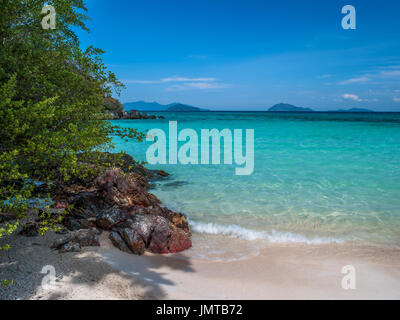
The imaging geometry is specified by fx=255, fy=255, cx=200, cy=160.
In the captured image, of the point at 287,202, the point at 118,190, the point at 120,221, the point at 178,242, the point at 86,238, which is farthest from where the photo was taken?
the point at 287,202

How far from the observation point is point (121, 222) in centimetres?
721

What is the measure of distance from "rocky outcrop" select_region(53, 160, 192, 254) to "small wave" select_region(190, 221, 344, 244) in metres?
0.96

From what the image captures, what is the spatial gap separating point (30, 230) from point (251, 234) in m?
6.52

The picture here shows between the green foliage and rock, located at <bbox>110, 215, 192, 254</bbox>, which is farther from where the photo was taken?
rock, located at <bbox>110, 215, 192, 254</bbox>

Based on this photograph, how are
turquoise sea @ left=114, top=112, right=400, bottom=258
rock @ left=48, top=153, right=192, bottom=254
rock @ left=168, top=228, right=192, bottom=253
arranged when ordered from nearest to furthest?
rock @ left=48, top=153, right=192, bottom=254 → rock @ left=168, top=228, right=192, bottom=253 → turquoise sea @ left=114, top=112, right=400, bottom=258

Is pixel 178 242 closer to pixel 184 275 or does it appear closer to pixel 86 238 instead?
pixel 184 275

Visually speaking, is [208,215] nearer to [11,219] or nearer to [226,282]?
[226,282]

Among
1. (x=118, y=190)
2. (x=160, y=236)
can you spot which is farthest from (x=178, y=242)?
(x=118, y=190)

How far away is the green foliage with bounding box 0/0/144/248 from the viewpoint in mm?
4781

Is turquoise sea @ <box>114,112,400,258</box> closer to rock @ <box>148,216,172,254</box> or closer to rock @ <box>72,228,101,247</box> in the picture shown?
rock @ <box>148,216,172,254</box>

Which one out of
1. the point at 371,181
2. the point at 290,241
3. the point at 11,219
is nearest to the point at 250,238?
the point at 290,241

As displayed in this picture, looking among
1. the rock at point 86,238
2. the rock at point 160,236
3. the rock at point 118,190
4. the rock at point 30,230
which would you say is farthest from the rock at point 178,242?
the rock at point 30,230

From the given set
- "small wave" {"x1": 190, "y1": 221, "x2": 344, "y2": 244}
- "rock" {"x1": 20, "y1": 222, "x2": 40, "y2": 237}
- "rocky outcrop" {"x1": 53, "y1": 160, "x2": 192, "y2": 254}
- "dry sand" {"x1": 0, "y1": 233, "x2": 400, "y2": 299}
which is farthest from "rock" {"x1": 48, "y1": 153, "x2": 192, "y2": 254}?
"small wave" {"x1": 190, "y1": 221, "x2": 344, "y2": 244}

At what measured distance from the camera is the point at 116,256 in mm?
6273
